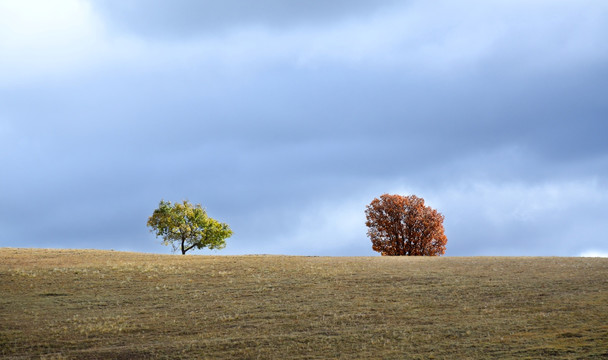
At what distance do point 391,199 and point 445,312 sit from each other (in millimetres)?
53267

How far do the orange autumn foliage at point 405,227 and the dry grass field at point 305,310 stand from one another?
31.7 metres

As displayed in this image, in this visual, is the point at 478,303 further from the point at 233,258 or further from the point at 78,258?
the point at 78,258

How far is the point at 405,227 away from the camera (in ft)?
276

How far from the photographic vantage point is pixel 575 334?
1043 inches

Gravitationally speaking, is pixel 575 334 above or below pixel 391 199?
below

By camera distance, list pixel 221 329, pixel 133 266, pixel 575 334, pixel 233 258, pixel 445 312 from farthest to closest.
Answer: pixel 233 258 → pixel 133 266 → pixel 445 312 → pixel 221 329 → pixel 575 334

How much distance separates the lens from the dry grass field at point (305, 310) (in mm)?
25908

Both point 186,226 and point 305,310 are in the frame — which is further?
point 186,226

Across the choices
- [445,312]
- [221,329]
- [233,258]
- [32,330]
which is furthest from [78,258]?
[445,312]

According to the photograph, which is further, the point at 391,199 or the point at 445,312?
the point at 391,199

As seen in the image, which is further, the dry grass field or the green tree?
the green tree

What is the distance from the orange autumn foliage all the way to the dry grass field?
104ft

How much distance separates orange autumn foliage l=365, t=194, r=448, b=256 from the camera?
82.9 metres

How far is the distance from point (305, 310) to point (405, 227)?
53.5 metres
